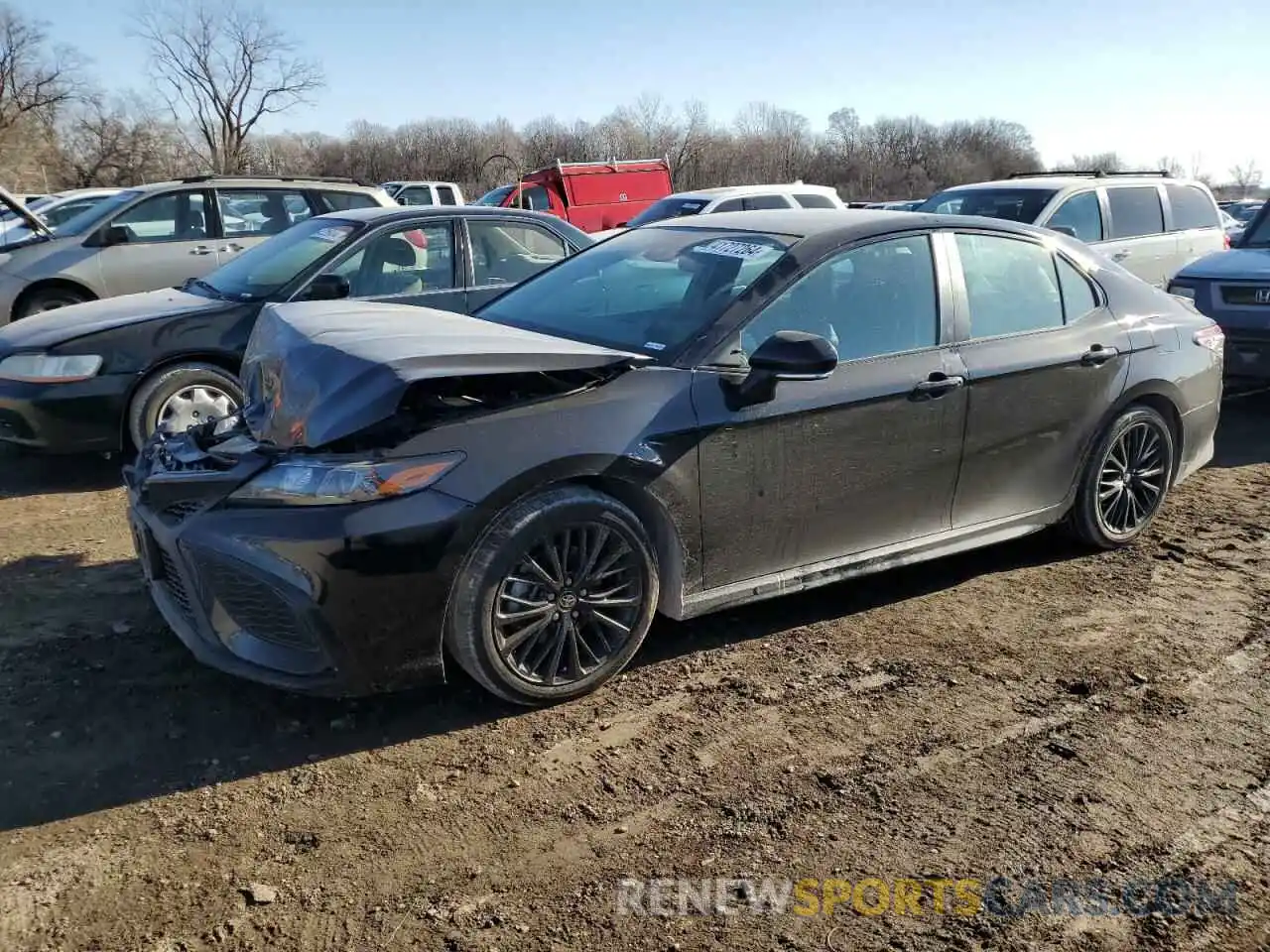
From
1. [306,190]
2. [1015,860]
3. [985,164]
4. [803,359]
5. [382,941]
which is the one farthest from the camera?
[985,164]

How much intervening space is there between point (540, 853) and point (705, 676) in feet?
3.82

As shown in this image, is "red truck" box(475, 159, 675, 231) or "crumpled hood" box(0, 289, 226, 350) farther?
"red truck" box(475, 159, 675, 231)

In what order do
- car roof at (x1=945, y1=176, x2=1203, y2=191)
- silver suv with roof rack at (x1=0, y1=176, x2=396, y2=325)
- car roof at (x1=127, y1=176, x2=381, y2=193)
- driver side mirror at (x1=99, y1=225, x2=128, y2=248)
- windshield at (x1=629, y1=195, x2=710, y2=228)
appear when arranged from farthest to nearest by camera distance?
windshield at (x1=629, y1=195, x2=710, y2=228)
car roof at (x1=945, y1=176, x2=1203, y2=191)
car roof at (x1=127, y1=176, x2=381, y2=193)
driver side mirror at (x1=99, y1=225, x2=128, y2=248)
silver suv with roof rack at (x1=0, y1=176, x2=396, y2=325)

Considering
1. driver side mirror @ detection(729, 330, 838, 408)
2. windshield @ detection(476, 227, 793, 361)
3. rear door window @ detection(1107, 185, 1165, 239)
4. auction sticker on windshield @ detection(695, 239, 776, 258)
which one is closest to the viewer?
driver side mirror @ detection(729, 330, 838, 408)

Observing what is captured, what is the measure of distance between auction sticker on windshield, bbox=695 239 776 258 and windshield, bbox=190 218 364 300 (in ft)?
10.4

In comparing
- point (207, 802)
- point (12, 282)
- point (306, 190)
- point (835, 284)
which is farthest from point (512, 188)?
point (207, 802)

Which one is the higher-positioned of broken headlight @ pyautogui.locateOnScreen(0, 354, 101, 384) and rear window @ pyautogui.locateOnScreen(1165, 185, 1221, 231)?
rear window @ pyautogui.locateOnScreen(1165, 185, 1221, 231)

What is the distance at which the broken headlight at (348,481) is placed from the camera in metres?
3.11

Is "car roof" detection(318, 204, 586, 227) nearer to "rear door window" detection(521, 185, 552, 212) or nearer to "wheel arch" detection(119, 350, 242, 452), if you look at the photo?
"wheel arch" detection(119, 350, 242, 452)

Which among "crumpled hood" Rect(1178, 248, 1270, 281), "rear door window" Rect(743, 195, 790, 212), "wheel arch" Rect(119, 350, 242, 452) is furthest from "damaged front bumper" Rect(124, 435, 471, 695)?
"rear door window" Rect(743, 195, 790, 212)

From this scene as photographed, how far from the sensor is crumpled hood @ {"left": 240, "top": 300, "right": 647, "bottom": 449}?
126 inches

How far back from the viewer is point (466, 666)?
3322 millimetres

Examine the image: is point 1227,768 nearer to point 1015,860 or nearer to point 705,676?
point 1015,860

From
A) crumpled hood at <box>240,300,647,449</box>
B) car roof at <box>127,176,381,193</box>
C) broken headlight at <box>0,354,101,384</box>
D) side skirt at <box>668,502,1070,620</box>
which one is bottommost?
side skirt at <box>668,502,1070,620</box>
